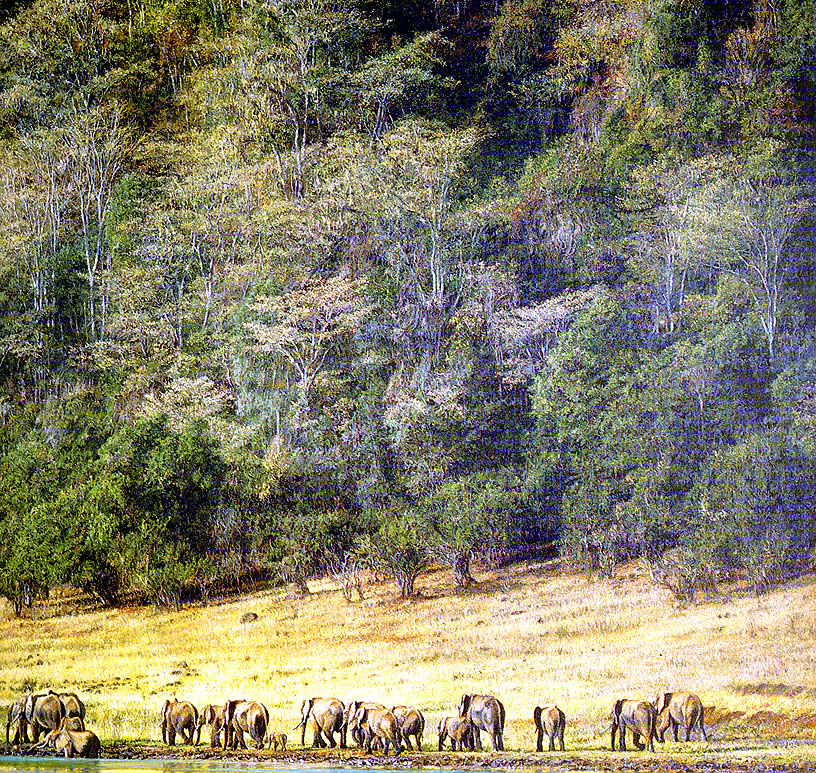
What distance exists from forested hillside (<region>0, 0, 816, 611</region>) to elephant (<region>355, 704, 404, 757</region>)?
3.02ft

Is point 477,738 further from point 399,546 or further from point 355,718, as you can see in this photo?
point 399,546

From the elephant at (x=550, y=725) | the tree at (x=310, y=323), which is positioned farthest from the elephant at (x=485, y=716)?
the tree at (x=310, y=323)

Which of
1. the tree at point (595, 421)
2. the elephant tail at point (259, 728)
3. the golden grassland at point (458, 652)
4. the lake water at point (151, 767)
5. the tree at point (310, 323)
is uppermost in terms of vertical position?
the tree at point (310, 323)

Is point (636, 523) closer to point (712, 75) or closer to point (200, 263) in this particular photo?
point (712, 75)

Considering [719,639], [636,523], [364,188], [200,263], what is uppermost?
[364,188]

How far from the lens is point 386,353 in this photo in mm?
7926

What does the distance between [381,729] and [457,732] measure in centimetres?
55

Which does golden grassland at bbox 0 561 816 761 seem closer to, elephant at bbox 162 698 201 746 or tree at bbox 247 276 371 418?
elephant at bbox 162 698 201 746

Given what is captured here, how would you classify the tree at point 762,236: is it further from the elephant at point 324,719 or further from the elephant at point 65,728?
the elephant at point 65,728

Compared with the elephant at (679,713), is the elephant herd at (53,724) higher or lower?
lower

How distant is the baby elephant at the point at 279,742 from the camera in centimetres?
727

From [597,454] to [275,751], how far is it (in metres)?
3.20

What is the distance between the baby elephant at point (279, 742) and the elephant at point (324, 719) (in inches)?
4.0

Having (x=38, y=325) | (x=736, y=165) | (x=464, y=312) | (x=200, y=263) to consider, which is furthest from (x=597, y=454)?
(x=38, y=325)
